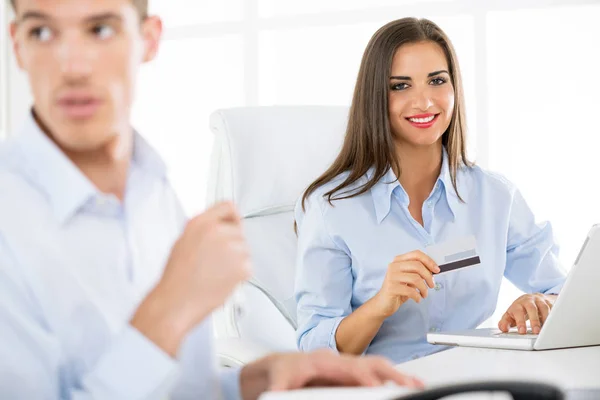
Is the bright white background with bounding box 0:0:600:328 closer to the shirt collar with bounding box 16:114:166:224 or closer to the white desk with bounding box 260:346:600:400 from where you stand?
the white desk with bounding box 260:346:600:400

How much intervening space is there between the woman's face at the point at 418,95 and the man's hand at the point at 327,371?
43.8 inches

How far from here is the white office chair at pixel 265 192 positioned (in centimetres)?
193

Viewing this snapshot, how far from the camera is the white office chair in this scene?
1928 millimetres

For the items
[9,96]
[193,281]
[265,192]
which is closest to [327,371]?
[193,281]

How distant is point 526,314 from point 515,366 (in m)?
0.41

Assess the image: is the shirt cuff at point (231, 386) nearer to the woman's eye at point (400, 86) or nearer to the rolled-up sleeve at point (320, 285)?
the rolled-up sleeve at point (320, 285)

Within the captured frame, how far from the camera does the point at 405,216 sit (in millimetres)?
1807

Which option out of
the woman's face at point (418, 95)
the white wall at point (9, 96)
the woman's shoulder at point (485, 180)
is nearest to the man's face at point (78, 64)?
the woman's face at point (418, 95)

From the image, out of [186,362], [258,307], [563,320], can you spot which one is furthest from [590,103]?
[186,362]

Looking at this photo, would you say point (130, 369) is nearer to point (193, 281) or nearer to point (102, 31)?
point (193, 281)

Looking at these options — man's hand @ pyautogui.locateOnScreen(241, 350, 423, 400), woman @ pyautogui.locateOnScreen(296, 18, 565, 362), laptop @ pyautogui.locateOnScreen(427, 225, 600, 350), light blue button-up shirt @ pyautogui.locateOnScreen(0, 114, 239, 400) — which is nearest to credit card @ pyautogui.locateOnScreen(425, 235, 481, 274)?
laptop @ pyautogui.locateOnScreen(427, 225, 600, 350)

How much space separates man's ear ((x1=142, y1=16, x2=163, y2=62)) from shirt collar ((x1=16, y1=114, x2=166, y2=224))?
11cm

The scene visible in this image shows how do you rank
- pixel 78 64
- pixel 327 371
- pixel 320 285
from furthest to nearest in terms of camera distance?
pixel 320 285, pixel 327 371, pixel 78 64

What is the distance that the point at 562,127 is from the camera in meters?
3.10
